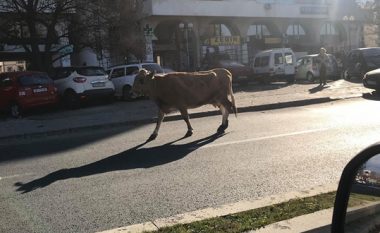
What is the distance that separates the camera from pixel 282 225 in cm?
484

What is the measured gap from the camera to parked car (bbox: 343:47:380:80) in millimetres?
26062

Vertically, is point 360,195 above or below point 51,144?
above

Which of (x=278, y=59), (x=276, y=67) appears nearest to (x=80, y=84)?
(x=276, y=67)

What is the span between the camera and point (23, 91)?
1852cm

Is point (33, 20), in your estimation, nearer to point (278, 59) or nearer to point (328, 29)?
point (278, 59)

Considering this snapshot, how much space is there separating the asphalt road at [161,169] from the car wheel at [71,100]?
7.41 meters

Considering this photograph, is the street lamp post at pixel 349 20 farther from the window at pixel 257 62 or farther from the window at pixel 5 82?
the window at pixel 5 82

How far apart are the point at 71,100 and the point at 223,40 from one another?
2397cm

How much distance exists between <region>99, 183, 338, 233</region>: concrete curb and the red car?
14.3 meters

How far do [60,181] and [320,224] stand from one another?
4.35m

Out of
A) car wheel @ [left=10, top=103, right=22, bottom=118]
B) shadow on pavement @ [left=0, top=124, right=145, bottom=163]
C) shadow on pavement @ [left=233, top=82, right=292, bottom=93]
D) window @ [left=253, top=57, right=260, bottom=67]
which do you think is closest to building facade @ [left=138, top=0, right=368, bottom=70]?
window @ [left=253, top=57, right=260, bottom=67]

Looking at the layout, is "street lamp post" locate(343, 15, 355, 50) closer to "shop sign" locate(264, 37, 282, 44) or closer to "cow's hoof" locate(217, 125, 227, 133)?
"shop sign" locate(264, 37, 282, 44)

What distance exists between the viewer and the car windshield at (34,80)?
61.0 feet

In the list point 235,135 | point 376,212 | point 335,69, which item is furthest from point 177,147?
point 335,69
